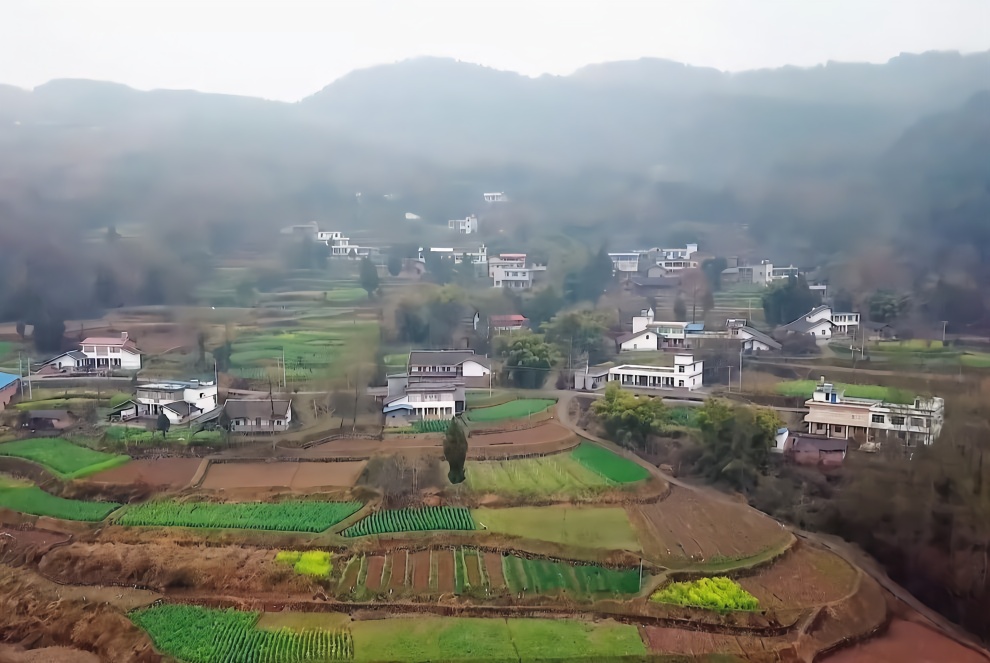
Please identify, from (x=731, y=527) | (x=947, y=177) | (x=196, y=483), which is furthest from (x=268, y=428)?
(x=947, y=177)

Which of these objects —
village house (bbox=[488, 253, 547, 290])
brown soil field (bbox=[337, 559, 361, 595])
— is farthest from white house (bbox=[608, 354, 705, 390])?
brown soil field (bbox=[337, 559, 361, 595])

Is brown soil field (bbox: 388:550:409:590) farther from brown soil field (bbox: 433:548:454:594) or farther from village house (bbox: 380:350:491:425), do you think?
village house (bbox: 380:350:491:425)

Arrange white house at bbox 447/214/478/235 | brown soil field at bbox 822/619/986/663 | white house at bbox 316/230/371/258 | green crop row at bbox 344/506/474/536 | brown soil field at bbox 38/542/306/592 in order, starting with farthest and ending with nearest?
1. white house at bbox 447/214/478/235
2. white house at bbox 316/230/371/258
3. green crop row at bbox 344/506/474/536
4. brown soil field at bbox 38/542/306/592
5. brown soil field at bbox 822/619/986/663

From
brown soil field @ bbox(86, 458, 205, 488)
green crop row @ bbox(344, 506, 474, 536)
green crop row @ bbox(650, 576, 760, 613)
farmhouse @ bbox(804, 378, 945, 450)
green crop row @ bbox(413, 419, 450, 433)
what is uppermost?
farmhouse @ bbox(804, 378, 945, 450)

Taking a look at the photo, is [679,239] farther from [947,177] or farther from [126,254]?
[126,254]

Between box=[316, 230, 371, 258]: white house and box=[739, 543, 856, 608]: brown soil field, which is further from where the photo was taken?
box=[316, 230, 371, 258]: white house

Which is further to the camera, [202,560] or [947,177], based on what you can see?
→ [947,177]
